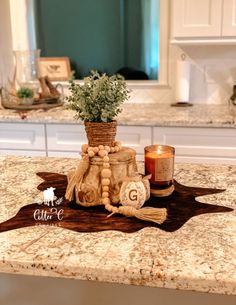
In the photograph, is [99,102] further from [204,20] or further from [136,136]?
[204,20]

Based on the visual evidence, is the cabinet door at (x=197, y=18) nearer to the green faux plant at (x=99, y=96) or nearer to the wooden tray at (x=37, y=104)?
the wooden tray at (x=37, y=104)

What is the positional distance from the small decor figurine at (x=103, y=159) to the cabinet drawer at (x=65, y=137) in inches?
61.8

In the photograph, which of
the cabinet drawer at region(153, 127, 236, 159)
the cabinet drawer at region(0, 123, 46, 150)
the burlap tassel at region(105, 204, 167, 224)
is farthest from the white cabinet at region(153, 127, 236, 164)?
the burlap tassel at region(105, 204, 167, 224)

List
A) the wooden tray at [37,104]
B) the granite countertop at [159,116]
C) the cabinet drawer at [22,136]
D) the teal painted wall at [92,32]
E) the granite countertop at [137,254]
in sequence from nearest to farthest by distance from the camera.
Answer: the granite countertop at [137,254] → the granite countertop at [159,116] → the cabinet drawer at [22,136] → the wooden tray at [37,104] → the teal painted wall at [92,32]

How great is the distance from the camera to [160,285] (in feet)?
2.93

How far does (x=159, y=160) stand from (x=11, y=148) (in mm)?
1876

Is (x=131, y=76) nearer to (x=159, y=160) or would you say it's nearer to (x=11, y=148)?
(x=11, y=148)

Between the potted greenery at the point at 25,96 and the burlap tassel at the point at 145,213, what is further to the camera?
the potted greenery at the point at 25,96

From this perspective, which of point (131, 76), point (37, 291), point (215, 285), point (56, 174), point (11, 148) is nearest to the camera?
point (215, 285)

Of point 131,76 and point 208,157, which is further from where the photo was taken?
point 131,76

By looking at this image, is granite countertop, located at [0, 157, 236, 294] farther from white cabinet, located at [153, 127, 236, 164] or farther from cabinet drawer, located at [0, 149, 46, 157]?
cabinet drawer, located at [0, 149, 46, 157]

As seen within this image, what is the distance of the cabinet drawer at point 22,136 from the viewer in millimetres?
2879

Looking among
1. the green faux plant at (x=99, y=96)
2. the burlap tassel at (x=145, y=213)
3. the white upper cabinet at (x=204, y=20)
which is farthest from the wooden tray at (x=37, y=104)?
the burlap tassel at (x=145, y=213)

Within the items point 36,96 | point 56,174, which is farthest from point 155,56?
point 56,174
